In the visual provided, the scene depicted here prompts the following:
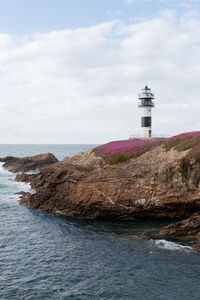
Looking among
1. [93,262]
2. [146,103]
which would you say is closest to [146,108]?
[146,103]

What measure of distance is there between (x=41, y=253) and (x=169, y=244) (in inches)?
456

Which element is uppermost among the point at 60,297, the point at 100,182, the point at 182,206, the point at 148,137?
the point at 148,137

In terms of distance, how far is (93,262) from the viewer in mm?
21188

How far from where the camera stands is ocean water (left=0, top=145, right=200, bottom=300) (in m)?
17.3

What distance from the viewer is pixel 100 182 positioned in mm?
33344

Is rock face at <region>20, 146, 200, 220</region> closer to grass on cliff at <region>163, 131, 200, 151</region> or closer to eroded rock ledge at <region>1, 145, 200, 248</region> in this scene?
eroded rock ledge at <region>1, 145, 200, 248</region>

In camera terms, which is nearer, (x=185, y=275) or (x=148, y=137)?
(x=185, y=275)

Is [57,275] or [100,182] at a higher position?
[100,182]

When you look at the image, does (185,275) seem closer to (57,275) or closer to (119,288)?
(119,288)

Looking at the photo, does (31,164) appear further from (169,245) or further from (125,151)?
(169,245)

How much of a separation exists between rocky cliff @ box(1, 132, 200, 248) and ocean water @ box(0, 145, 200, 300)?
2094 millimetres

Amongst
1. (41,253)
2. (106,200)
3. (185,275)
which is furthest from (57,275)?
(106,200)

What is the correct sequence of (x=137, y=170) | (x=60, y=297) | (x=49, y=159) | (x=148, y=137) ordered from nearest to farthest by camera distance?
(x=60, y=297)
(x=137, y=170)
(x=148, y=137)
(x=49, y=159)

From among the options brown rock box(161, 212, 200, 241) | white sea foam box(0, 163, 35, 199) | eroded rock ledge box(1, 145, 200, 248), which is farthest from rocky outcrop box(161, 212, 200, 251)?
white sea foam box(0, 163, 35, 199)
